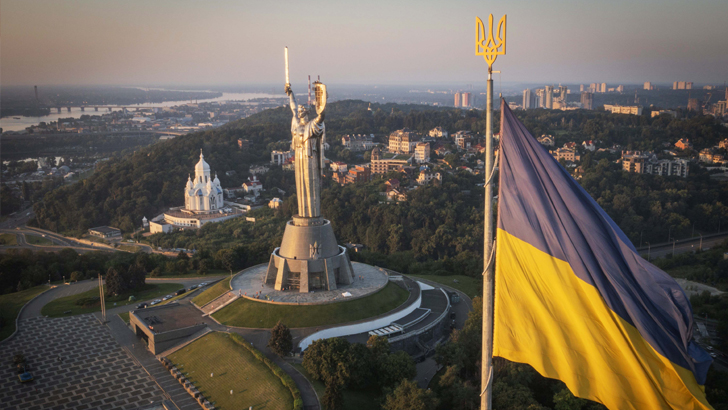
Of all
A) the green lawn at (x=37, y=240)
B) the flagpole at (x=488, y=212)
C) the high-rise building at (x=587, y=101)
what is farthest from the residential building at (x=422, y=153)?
the high-rise building at (x=587, y=101)

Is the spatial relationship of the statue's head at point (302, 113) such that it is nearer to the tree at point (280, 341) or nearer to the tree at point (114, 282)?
the tree at point (280, 341)

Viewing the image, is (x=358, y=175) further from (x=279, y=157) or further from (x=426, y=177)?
(x=279, y=157)

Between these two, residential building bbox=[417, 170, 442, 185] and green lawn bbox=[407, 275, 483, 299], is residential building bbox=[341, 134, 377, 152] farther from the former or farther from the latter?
green lawn bbox=[407, 275, 483, 299]

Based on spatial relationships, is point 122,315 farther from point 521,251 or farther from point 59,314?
point 521,251

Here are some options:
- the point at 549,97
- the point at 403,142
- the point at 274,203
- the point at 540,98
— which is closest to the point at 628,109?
the point at 549,97

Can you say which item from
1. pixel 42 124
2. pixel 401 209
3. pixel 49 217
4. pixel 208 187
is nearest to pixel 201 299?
pixel 401 209

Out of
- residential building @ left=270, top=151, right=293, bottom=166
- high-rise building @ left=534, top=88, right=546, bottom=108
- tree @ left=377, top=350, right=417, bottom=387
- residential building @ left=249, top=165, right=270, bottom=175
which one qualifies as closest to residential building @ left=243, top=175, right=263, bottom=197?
residential building @ left=249, top=165, right=270, bottom=175
